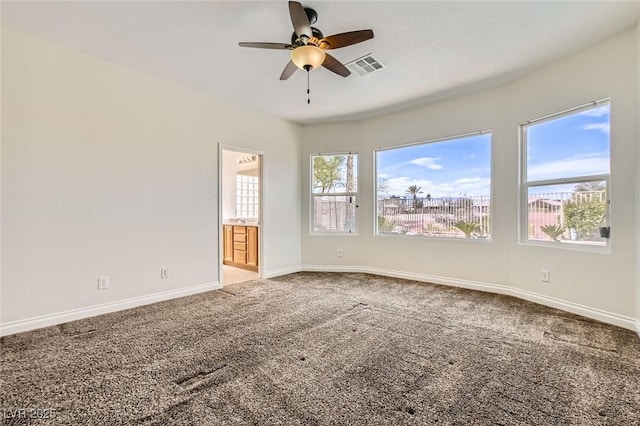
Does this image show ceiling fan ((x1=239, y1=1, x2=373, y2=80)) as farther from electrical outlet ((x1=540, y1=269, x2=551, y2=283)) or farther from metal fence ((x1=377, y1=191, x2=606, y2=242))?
electrical outlet ((x1=540, y1=269, x2=551, y2=283))

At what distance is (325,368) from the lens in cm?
203

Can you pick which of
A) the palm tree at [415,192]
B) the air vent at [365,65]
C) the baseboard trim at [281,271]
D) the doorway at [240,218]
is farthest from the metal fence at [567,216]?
the doorway at [240,218]

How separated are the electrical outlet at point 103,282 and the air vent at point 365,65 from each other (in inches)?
135

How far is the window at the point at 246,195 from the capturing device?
6.96 meters

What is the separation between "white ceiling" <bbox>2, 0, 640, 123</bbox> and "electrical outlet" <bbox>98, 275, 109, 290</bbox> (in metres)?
2.29

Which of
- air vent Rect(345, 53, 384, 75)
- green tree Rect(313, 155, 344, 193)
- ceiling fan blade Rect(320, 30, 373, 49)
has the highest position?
air vent Rect(345, 53, 384, 75)

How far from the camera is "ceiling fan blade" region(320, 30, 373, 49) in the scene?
2.19 meters

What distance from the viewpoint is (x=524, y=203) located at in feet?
11.9

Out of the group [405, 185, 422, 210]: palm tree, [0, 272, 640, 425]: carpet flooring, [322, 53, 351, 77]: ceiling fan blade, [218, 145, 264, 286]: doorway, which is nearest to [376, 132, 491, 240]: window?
[405, 185, 422, 210]: palm tree

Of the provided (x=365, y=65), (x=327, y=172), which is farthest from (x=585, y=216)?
(x=327, y=172)

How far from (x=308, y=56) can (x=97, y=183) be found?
8.35 feet

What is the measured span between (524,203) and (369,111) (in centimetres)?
251

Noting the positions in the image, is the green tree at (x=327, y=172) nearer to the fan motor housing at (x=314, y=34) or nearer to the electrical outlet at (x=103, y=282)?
the fan motor housing at (x=314, y=34)

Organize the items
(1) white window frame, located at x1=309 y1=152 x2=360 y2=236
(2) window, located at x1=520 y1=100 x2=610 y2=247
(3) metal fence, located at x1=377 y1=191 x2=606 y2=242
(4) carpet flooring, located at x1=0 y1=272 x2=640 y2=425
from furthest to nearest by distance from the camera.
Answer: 1. (1) white window frame, located at x1=309 y1=152 x2=360 y2=236
2. (3) metal fence, located at x1=377 y1=191 x2=606 y2=242
3. (2) window, located at x1=520 y1=100 x2=610 y2=247
4. (4) carpet flooring, located at x1=0 y1=272 x2=640 y2=425
